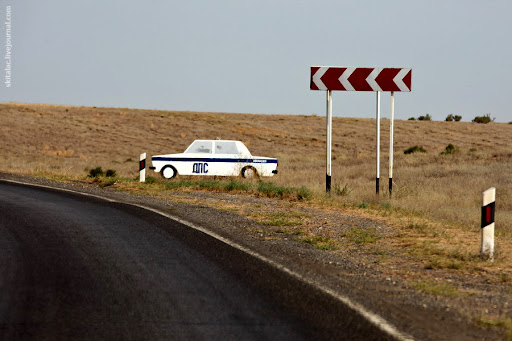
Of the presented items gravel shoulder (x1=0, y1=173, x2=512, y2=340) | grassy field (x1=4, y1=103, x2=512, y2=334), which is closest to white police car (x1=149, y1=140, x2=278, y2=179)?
grassy field (x1=4, y1=103, x2=512, y2=334)

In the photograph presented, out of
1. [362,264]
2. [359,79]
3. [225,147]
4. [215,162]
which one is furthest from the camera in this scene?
[225,147]

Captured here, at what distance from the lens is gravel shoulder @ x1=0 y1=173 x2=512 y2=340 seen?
20.9ft

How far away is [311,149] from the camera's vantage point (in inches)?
2248

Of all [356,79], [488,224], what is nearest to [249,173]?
[356,79]

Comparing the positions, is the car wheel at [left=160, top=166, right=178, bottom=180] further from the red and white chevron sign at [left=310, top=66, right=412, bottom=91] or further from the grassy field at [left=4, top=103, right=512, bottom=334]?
the red and white chevron sign at [left=310, top=66, right=412, bottom=91]

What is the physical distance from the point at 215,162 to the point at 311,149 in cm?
3181

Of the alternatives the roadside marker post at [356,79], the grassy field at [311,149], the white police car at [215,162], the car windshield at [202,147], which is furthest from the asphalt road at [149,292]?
the car windshield at [202,147]

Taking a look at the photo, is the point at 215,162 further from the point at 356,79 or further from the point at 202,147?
the point at 356,79

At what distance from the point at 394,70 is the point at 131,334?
15.0 m

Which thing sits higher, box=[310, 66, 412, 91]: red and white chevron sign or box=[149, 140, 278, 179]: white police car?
box=[310, 66, 412, 91]: red and white chevron sign

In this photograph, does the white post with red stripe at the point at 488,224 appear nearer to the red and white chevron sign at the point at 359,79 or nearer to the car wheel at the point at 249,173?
the red and white chevron sign at the point at 359,79

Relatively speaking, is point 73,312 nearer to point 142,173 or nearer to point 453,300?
point 453,300

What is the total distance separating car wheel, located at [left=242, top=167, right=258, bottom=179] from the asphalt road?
14119 mm

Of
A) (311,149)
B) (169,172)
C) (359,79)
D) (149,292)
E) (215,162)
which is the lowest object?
(149,292)
